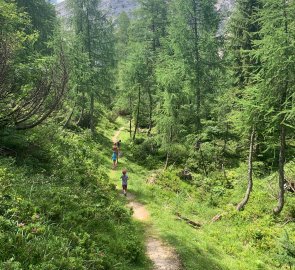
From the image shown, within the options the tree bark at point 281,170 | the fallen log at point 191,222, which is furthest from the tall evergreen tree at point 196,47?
the fallen log at point 191,222

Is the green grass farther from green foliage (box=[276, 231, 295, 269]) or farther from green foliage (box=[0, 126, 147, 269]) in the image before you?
green foliage (box=[0, 126, 147, 269])

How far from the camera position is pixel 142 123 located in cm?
3853

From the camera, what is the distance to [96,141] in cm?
2911

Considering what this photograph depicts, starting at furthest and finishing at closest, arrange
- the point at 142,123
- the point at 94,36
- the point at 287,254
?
1. the point at 142,123
2. the point at 94,36
3. the point at 287,254

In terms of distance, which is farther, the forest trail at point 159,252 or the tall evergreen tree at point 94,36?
the tall evergreen tree at point 94,36

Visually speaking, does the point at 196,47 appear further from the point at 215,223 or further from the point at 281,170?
the point at 215,223

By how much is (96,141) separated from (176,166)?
8.01m

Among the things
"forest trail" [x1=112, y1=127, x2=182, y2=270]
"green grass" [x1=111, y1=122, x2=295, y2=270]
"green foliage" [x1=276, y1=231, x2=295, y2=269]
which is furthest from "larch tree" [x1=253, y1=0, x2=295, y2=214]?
"forest trail" [x1=112, y1=127, x2=182, y2=270]

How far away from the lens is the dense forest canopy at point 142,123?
9117 millimetres

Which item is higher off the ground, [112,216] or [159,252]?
[112,216]

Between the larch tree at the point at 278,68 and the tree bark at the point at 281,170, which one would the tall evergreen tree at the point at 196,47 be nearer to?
the larch tree at the point at 278,68

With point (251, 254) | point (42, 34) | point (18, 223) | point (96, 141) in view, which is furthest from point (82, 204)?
point (42, 34)

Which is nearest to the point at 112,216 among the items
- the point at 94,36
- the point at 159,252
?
the point at 159,252

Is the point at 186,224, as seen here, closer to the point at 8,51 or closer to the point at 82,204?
the point at 82,204
